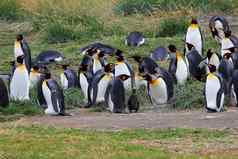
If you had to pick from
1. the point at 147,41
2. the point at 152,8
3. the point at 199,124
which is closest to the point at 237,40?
the point at 147,41

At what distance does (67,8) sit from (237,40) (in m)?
9.99

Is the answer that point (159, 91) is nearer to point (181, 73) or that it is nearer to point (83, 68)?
point (181, 73)

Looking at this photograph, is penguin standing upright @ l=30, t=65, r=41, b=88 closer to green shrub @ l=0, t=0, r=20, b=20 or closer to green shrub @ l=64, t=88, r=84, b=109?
green shrub @ l=64, t=88, r=84, b=109

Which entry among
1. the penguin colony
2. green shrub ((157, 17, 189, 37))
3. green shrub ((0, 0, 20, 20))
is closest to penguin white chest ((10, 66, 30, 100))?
the penguin colony

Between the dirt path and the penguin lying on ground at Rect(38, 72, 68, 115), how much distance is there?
28 centimetres

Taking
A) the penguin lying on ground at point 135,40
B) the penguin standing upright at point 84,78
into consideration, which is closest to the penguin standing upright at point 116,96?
the penguin standing upright at point 84,78

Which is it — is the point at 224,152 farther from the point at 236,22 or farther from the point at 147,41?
the point at 236,22

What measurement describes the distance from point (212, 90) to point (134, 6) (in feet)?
40.5

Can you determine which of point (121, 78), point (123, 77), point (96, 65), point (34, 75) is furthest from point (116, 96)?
point (34, 75)

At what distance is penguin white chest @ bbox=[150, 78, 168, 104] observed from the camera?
53.1 ft

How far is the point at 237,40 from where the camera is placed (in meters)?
18.7

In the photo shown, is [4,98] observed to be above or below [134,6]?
below

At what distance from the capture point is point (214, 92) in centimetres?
1488

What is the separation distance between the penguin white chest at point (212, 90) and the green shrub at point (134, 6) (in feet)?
38.6
